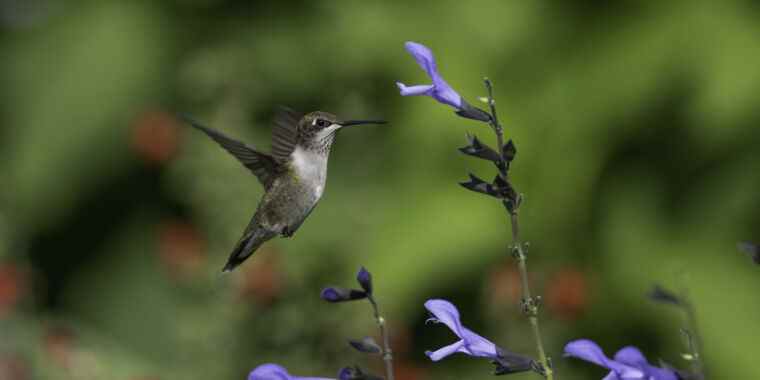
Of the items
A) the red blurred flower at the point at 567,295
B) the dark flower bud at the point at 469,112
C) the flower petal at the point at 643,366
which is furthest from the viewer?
the red blurred flower at the point at 567,295

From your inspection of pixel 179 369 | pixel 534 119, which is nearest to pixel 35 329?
pixel 179 369

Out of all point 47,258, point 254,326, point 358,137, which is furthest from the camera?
point 47,258

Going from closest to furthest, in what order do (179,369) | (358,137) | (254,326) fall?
1. (254,326)
2. (358,137)
3. (179,369)

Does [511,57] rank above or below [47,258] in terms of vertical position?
above

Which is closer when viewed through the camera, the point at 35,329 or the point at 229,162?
the point at 229,162

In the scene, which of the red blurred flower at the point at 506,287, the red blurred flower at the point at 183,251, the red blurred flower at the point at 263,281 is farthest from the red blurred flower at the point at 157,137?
the red blurred flower at the point at 506,287

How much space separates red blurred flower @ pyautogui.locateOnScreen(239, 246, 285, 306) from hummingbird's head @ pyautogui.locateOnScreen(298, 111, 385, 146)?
5.74 ft

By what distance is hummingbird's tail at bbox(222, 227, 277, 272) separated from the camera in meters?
1.62

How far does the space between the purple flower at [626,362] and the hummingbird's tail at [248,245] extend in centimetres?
77

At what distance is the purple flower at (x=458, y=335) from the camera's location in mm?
1050

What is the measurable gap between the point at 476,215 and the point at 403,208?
0.86ft

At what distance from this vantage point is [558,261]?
349cm

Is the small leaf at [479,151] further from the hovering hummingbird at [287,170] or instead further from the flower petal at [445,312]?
the hovering hummingbird at [287,170]

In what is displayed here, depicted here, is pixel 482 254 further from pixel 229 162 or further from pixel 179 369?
pixel 179 369
